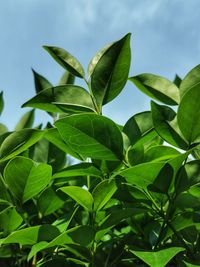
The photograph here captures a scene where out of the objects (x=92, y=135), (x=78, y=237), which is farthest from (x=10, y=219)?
(x=92, y=135)

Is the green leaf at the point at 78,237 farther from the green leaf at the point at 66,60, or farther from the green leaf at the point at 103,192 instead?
the green leaf at the point at 66,60

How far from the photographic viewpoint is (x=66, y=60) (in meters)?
1.07

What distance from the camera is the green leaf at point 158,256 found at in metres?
0.76

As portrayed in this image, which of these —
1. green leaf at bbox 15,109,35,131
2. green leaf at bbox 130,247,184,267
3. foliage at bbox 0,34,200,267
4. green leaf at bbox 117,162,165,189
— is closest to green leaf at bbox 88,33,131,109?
foliage at bbox 0,34,200,267

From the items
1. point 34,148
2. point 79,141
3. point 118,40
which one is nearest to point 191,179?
point 79,141

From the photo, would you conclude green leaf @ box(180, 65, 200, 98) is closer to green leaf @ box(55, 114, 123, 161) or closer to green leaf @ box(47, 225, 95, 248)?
green leaf @ box(55, 114, 123, 161)

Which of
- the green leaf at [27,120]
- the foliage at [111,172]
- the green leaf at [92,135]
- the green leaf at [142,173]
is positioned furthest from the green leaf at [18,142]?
the green leaf at [27,120]

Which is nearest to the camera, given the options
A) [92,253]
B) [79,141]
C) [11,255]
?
[79,141]

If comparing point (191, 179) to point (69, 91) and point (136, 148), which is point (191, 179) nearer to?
point (136, 148)

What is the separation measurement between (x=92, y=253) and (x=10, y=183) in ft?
0.79

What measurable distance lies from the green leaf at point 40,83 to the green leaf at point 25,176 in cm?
42

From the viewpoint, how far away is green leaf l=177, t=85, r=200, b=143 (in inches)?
31.1

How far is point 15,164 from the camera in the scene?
3.05 ft

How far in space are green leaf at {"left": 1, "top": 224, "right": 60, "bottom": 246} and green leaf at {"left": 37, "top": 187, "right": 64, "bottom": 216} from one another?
0.50 ft
